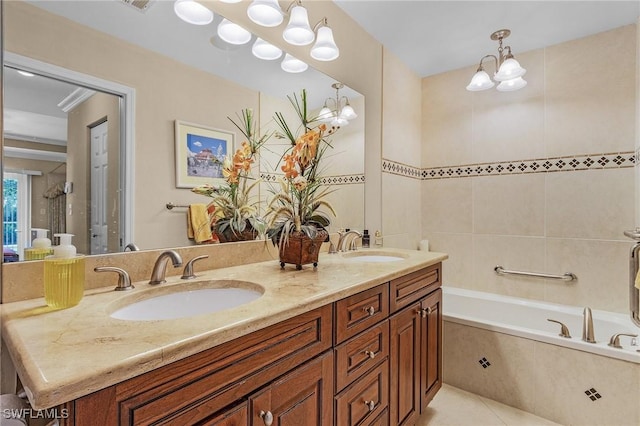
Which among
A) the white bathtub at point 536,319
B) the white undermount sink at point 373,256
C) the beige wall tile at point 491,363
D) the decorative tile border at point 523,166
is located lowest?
the beige wall tile at point 491,363

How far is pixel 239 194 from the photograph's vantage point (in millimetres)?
1452

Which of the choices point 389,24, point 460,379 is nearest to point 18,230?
point 389,24

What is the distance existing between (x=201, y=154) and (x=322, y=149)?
716mm

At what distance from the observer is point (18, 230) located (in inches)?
35.0

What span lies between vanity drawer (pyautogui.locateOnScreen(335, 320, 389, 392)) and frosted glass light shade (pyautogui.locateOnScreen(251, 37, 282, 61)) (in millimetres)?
1343

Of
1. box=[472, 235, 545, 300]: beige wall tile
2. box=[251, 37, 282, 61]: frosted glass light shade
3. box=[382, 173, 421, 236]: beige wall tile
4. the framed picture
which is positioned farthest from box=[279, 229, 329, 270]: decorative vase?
box=[472, 235, 545, 300]: beige wall tile

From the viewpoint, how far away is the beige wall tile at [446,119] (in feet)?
9.11

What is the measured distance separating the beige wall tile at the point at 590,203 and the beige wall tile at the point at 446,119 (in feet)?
2.35

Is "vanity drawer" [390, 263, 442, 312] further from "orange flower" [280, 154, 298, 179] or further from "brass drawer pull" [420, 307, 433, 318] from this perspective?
"orange flower" [280, 154, 298, 179]

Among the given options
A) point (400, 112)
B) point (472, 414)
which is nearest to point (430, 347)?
point (472, 414)

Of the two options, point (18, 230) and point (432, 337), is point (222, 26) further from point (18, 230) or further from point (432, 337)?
point (432, 337)

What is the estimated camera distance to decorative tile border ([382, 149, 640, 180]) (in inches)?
85.6

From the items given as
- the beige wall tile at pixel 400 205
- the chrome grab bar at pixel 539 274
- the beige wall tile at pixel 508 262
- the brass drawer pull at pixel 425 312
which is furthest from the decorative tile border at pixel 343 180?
the chrome grab bar at pixel 539 274

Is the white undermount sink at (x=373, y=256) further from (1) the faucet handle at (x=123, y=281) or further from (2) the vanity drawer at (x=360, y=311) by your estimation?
(1) the faucet handle at (x=123, y=281)
